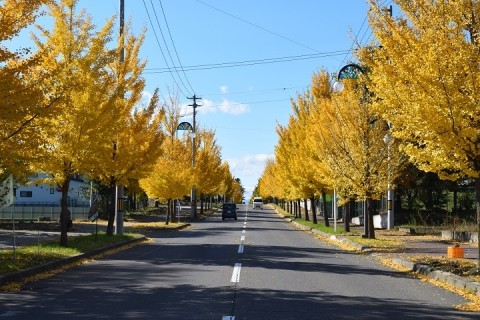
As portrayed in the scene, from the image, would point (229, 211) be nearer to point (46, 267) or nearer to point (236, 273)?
point (236, 273)

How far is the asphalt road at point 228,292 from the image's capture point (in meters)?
8.77

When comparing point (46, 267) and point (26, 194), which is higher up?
point (26, 194)

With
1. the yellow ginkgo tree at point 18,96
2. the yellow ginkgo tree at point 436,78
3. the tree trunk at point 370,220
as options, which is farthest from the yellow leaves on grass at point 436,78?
the tree trunk at point 370,220

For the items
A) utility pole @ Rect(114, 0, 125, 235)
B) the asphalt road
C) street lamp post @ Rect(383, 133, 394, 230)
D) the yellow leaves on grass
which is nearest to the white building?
utility pole @ Rect(114, 0, 125, 235)

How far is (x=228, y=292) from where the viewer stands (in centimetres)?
1070

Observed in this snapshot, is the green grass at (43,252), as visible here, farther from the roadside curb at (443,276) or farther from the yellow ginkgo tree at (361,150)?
the yellow ginkgo tree at (361,150)

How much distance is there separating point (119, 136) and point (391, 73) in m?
13.0

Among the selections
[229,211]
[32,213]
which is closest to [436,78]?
[32,213]

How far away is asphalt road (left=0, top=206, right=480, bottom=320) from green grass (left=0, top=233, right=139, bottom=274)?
0.97 m

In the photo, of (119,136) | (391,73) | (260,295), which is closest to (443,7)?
(391,73)

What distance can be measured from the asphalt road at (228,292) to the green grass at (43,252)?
0.97 m

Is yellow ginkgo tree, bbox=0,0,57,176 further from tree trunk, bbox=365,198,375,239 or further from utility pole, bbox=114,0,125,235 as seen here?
tree trunk, bbox=365,198,375,239

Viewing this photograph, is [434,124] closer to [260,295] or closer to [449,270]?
[449,270]

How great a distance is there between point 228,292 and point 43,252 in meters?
7.64
